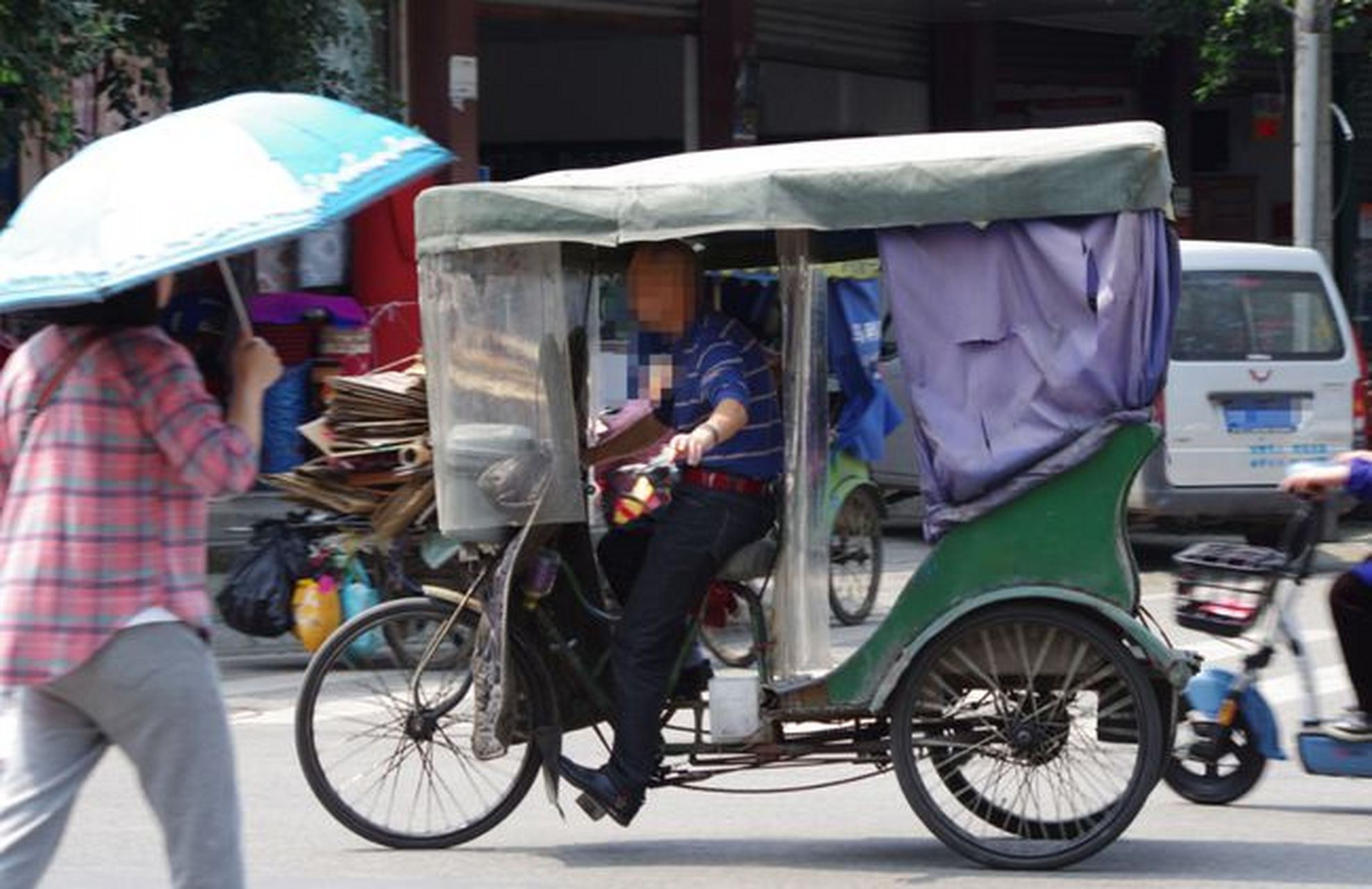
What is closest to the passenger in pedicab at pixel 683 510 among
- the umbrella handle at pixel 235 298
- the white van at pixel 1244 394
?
the umbrella handle at pixel 235 298

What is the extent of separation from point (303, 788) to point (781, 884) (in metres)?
2.21

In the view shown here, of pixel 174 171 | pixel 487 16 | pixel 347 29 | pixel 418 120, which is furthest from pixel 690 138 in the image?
pixel 174 171

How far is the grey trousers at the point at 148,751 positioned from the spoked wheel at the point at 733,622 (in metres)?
2.49

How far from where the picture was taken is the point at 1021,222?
631 centimetres

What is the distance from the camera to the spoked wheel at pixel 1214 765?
23.7 ft

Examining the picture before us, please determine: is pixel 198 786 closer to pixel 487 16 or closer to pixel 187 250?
pixel 187 250

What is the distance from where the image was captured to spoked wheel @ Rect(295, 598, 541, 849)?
6.76 m

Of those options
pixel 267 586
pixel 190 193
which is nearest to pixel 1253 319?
pixel 267 586

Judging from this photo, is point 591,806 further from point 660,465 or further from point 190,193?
point 190,193

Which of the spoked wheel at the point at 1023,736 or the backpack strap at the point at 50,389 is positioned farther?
the spoked wheel at the point at 1023,736

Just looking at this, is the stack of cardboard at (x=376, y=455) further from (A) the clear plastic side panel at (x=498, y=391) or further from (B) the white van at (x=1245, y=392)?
(B) the white van at (x=1245, y=392)

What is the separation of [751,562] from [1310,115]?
10.8 m

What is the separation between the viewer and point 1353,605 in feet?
23.1

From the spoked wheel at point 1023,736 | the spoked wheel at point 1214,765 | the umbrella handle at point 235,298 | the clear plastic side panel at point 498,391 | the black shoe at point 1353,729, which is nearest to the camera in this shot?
the umbrella handle at point 235,298
